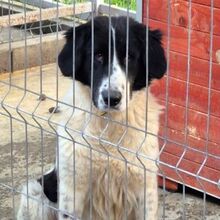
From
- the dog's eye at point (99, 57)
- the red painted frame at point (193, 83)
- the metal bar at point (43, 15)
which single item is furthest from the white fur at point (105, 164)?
the metal bar at point (43, 15)

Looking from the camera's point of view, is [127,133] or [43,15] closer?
[127,133]

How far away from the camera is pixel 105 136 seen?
13.0 feet

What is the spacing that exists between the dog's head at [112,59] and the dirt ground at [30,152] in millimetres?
195

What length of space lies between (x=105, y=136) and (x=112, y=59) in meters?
0.50

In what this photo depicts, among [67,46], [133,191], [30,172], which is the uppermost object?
[67,46]

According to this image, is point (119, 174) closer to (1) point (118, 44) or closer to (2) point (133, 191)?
(2) point (133, 191)

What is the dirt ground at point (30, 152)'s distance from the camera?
14.9 ft

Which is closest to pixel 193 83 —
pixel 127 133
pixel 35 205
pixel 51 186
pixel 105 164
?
pixel 127 133

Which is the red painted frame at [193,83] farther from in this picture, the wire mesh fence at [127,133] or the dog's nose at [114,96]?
the dog's nose at [114,96]

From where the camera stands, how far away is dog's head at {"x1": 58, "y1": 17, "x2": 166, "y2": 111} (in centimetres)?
360

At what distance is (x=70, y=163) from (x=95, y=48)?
627 mm

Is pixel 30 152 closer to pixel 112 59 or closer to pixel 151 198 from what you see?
pixel 151 198

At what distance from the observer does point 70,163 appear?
3.96 metres

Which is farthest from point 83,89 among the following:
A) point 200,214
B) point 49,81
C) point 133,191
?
point 49,81
